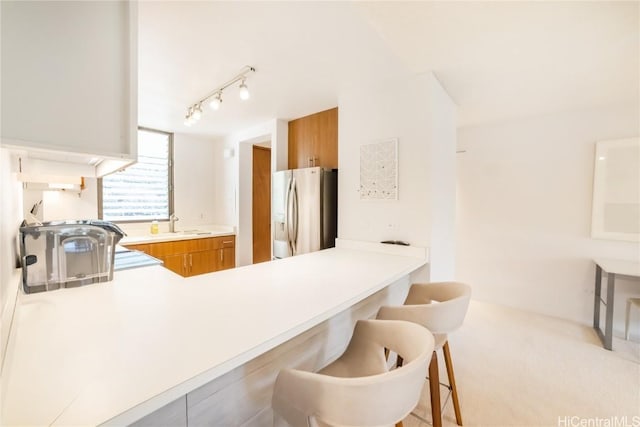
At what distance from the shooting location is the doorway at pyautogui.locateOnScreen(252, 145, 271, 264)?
441 centimetres

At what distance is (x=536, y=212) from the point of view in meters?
3.19

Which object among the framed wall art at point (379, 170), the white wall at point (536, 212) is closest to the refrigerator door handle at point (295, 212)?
the framed wall art at point (379, 170)

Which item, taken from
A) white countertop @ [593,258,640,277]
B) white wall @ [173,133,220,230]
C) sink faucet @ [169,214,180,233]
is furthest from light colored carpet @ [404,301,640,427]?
white wall @ [173,133,220,230]

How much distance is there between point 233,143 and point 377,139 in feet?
8.68

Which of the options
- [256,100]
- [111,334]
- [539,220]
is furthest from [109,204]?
[539,220]

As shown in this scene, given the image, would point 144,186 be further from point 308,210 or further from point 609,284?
point 609,284

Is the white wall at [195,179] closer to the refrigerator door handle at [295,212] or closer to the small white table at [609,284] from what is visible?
the refrigerator door handle at [295,212]

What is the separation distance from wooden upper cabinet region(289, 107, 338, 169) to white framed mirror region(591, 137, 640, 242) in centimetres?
286

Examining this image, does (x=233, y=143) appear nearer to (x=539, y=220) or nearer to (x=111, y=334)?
(x=111, y=334)

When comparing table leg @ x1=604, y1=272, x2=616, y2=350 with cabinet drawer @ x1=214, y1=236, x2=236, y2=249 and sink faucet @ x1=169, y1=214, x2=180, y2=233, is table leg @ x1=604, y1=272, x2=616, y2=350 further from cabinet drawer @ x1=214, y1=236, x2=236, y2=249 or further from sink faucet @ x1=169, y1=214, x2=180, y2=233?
sink faucet @ x1=169, y1=214, x2=180, y2=233

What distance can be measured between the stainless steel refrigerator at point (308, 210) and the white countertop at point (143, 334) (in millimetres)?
1252

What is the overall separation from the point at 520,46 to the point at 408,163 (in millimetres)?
1029

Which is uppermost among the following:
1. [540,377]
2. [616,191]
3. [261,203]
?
[616,191]

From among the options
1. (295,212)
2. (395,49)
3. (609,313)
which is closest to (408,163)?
(395,49)
